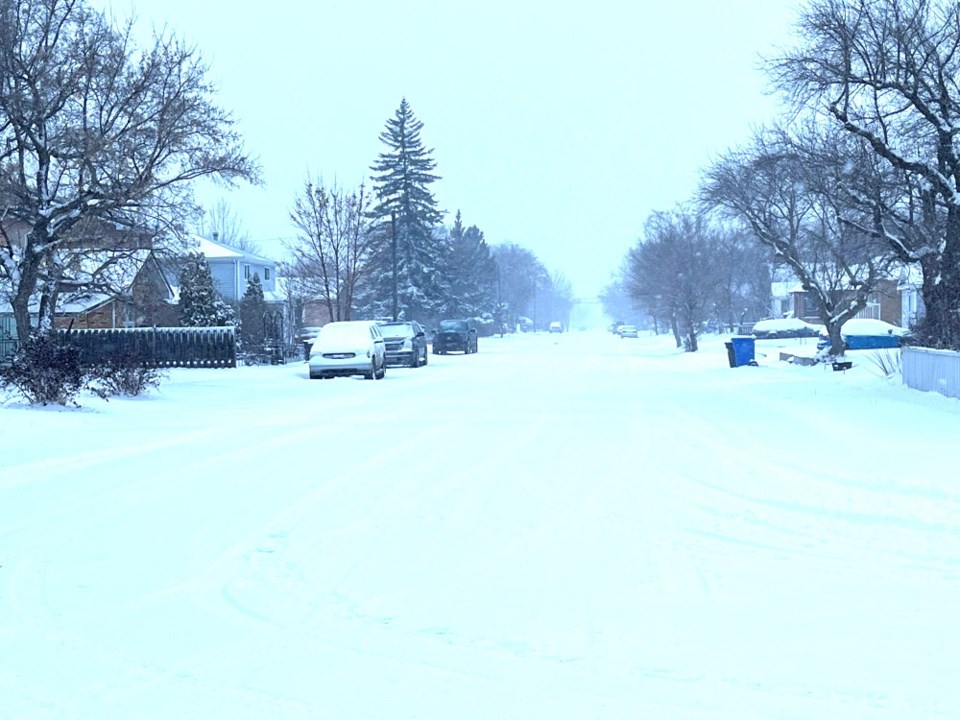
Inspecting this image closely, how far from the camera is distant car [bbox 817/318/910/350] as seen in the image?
43094mm

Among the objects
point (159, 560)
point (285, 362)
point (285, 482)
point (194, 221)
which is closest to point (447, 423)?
point (285, 482)

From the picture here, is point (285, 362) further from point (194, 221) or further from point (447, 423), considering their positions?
point (447, 423)

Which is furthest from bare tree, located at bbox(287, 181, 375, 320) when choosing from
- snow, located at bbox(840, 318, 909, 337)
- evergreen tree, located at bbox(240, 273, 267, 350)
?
snow, located at bbox(840, 318, 909, 337)

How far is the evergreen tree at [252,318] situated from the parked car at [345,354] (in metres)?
14.5

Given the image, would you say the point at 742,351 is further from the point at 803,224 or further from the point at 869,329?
the point at 869,329

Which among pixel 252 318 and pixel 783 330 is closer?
pixel 252 318

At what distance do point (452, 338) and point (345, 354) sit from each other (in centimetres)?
2700

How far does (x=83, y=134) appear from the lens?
27078 millimetres

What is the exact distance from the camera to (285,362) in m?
44.5

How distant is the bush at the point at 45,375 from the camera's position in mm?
18516

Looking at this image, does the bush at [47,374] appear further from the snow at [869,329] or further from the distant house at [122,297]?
the snow at [869,329]

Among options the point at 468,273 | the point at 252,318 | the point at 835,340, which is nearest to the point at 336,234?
the point at 252,318

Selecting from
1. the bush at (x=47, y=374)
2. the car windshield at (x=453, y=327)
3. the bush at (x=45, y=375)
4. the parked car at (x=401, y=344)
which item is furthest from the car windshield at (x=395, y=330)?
the bush at (x=45, y=375)

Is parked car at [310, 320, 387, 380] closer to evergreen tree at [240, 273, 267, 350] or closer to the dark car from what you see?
evergreen tree at [240, 273, 267, 350]
